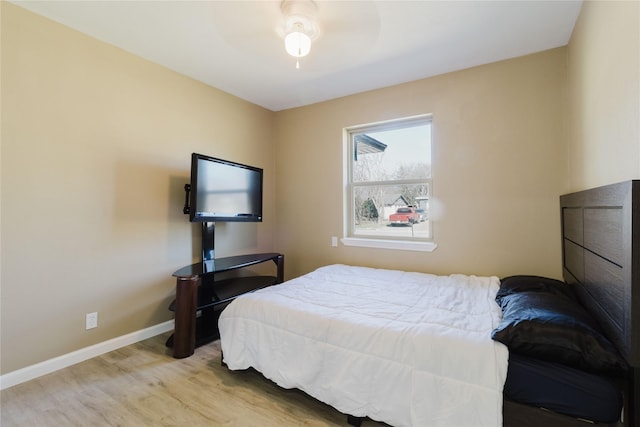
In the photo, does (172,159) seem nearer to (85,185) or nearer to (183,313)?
(85,185)

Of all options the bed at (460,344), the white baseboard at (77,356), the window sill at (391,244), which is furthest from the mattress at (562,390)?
the white baseboard at (77,356)

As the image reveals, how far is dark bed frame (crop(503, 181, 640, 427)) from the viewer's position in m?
0.99

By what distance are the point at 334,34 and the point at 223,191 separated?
5.60 feet

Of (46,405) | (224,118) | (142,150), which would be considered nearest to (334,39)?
(224,118)

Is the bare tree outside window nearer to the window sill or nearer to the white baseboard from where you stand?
the window sill

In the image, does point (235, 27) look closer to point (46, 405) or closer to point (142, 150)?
point (142, 150)

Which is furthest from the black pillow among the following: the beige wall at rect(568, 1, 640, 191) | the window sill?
the window sill

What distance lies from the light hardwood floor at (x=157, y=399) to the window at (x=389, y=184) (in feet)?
6.05

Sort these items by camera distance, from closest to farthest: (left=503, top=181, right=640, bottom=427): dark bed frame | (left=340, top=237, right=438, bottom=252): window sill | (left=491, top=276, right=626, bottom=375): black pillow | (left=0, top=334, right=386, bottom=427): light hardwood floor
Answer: (left=503, top=181, right=640, bottom=427): dark bed frame → (left=491, top=276, right=626, bottom=375): black pillow → (left=0, top=334, right=386, bottom=427): light hardwood floor → (left=340, top=237, right=438, bottom=252): window sill

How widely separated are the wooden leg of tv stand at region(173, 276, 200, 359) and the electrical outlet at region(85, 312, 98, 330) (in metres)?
0.67

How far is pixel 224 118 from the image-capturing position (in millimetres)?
3266

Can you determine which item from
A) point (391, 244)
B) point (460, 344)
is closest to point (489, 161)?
point (391, 244)

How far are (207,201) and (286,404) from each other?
5.90ft

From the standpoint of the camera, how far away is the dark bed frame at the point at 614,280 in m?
0.99
